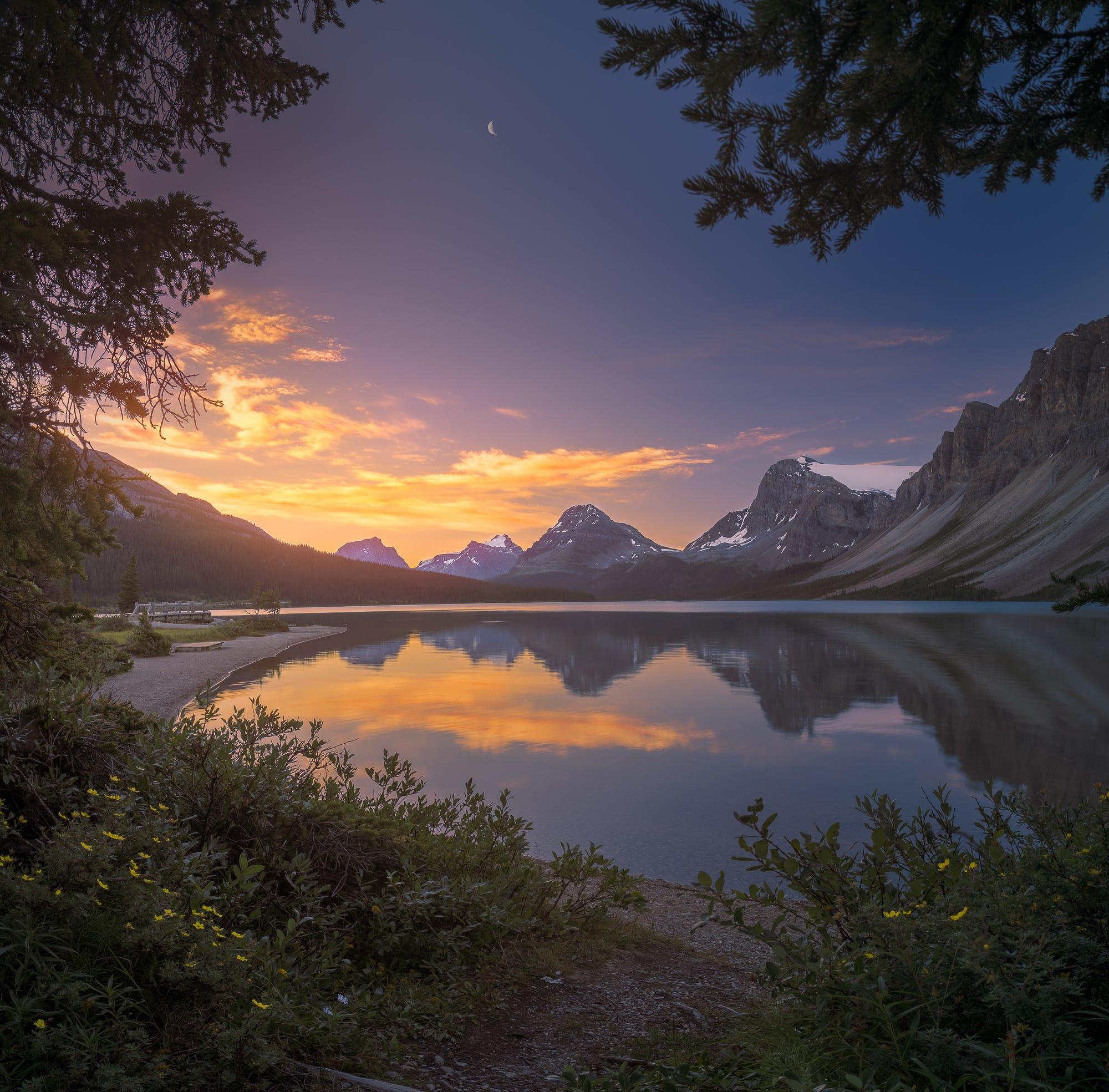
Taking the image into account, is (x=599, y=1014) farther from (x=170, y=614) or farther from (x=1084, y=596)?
(x=170, y=614)

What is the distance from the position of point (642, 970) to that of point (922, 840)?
2676 mm

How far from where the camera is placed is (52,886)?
360cm

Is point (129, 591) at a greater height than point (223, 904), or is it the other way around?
point (223, 904)

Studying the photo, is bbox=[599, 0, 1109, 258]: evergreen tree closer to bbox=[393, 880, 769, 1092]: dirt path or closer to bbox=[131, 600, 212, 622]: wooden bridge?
bbox=[393, 880, 769, 1092]: dirt path

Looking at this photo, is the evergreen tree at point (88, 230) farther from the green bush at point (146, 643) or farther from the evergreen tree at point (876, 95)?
the green bush at point (146, 643)

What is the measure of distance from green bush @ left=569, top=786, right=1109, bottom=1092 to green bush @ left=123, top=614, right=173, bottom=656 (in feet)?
116

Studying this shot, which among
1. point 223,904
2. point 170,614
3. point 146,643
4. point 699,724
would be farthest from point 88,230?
point 170,614

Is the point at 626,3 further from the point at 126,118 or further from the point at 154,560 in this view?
the point at 154,560

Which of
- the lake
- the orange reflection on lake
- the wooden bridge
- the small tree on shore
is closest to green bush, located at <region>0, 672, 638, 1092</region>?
the small tree on shore

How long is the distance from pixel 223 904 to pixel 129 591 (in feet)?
243

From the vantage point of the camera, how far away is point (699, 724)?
22641mm

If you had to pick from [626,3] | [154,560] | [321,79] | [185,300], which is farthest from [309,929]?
[154,560]

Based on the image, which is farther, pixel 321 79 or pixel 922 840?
pixel 321 79

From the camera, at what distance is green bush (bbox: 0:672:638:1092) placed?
3.21 meters
